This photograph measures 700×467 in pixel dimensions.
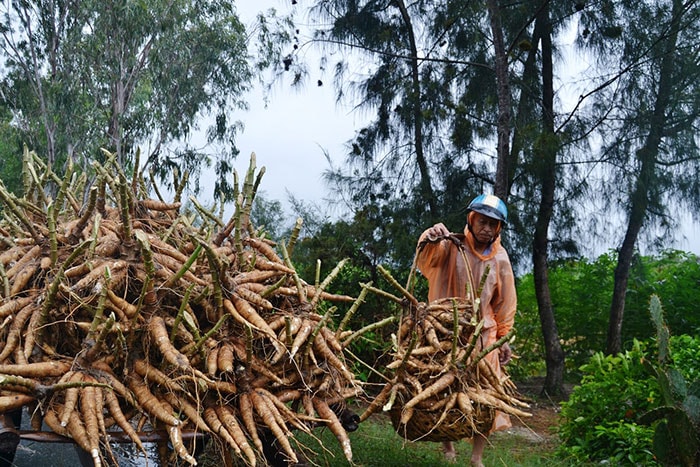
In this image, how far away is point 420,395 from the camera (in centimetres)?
311

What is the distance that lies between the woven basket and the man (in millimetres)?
733

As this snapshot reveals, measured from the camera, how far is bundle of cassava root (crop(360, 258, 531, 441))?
10.3 feet

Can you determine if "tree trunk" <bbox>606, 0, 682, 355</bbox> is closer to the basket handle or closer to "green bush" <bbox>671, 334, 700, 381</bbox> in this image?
"green bush" <bbox>671, 334, 700, 381</bbox>

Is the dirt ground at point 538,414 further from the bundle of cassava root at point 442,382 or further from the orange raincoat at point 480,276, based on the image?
the bundle of cassava root at point 442,382

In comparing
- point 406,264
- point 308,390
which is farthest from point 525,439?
point 308,390

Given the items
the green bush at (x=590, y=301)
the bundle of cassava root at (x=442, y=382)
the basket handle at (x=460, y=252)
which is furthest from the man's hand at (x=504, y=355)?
the green bush at (x=590, y=301)

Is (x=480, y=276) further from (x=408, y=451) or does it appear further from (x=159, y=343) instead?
(x=159, y=343)

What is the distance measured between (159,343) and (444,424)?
4.62 feet

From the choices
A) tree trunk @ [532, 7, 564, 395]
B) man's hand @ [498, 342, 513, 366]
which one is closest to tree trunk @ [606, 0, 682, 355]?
tree trunk @ [532, 7, 564, 395]

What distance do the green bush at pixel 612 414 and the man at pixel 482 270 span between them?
4.33 ft

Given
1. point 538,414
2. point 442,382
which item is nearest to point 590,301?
point 538,414

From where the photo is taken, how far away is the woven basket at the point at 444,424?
314 cm

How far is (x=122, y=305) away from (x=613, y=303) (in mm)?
7563

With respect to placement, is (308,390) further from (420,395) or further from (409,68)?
(409,68)
